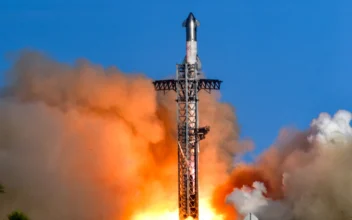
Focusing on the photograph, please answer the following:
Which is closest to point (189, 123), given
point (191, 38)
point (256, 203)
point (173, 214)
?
point (191, 38)

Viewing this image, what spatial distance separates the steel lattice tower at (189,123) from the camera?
4841cm

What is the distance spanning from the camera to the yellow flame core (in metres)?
49.8

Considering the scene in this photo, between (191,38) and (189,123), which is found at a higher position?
(191,38)

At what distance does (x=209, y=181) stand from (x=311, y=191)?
676 centimetres

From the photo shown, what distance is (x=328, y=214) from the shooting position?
47.2 meters

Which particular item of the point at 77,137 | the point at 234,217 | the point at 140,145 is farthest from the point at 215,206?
the point at 77,137

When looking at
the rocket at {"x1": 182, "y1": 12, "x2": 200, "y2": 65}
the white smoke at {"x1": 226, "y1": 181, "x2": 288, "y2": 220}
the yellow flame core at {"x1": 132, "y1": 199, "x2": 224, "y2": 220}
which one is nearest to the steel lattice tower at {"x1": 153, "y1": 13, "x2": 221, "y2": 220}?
the rocket at {"x1": 182, "y1": 12, "x2": 200, "y2": 65}

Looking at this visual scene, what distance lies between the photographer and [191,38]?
48656mm

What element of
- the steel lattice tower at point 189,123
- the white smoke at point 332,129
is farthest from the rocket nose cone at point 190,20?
the white smoke at point 332,129

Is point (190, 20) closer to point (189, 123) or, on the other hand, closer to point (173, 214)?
point (189, 123)

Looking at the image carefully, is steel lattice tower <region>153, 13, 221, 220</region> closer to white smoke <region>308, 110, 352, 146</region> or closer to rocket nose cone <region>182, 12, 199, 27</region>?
rocket nose cone <region>182, 12, 199, 27</region>

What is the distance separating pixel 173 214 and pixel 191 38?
934 cm

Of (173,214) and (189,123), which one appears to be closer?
(189,123)

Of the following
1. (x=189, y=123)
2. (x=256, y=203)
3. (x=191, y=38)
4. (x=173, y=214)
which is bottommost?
(x=173, y=214)
